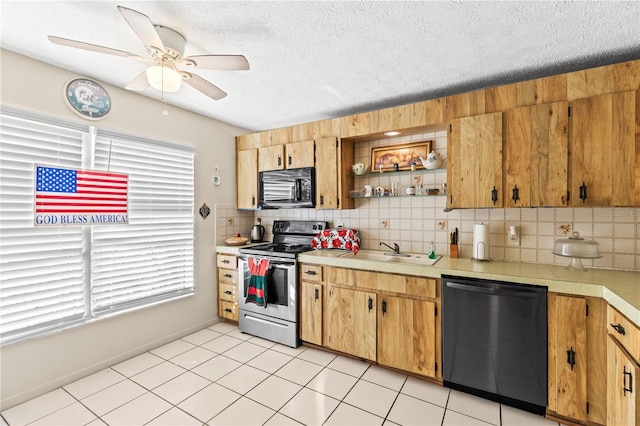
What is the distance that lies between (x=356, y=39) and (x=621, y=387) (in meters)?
2.45

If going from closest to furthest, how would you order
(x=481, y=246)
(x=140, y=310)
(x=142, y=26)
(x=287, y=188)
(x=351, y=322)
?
(x=142, y=26) < (x=481, y=246) < (x=351, y=322) < (x=140, y=310) < (x=287, y=188)

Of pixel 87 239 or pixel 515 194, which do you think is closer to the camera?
pixel 515 194

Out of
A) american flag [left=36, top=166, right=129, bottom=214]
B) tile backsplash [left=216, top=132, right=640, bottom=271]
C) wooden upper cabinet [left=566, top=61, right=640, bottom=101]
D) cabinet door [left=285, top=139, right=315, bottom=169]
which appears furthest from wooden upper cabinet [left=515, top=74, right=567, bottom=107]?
american flag [left=36, top=166, right=129, bottom=214]

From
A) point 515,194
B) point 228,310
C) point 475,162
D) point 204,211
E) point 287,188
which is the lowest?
point 228,310

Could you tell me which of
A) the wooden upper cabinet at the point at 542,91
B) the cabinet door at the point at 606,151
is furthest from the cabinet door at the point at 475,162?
the cabinet door at the point at 606,151

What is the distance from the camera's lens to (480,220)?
2631 millimetres

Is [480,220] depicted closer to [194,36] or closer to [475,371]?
[475,371]

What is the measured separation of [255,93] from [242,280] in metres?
2.04

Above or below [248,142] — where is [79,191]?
below

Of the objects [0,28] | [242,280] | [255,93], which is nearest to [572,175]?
[255,93]

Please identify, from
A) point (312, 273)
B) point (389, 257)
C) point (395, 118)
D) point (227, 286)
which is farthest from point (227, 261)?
point (395, 118)

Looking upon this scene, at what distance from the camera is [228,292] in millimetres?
3467

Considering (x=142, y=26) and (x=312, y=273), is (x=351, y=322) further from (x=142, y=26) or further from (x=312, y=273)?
(x=142, y=26)

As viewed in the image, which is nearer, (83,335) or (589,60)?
(589,60)
